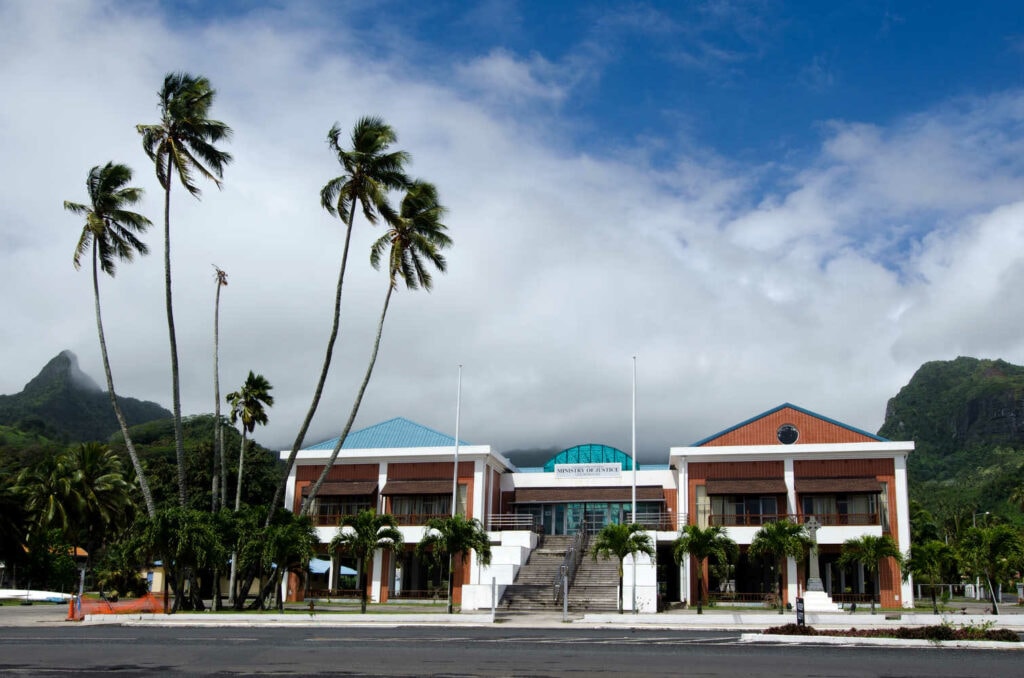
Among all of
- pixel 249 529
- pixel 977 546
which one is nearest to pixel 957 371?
pixel 977 546

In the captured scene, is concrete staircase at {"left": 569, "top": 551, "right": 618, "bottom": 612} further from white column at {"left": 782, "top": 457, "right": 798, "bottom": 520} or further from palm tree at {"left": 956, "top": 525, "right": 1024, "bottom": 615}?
palm tree at {"left": 956, "top": 525, "right": 1024, "bottom": 615}

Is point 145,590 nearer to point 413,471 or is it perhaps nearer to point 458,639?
point 413,471

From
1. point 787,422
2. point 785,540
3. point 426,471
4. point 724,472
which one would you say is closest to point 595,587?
point 785,540

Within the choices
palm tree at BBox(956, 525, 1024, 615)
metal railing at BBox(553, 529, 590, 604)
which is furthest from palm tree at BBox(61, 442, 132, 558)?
palm tree at BBox(956, 525, 1024, 615)

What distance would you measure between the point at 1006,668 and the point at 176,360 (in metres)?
28.2

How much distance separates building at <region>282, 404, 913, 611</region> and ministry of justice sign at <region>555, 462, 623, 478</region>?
58 mm

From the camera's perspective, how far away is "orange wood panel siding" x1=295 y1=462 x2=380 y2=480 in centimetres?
4741

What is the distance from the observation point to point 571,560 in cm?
3822

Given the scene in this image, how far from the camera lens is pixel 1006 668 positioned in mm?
15180

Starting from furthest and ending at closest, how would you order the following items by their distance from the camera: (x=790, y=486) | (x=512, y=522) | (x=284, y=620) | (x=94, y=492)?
1. (x=512, y=522)
2. (x=94, y=492)
3. (x=790, y=486)
4. (x=284, y=620)

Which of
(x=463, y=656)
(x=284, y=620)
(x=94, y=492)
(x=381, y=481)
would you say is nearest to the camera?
(x=463, y=656)

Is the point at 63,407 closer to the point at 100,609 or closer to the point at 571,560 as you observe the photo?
the point at 100,609

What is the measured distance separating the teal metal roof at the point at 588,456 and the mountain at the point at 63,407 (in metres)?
80.4

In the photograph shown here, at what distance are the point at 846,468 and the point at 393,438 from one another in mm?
23922
